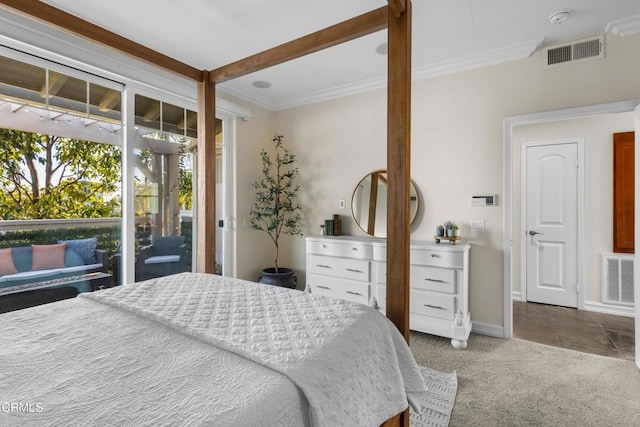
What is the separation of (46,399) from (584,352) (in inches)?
140

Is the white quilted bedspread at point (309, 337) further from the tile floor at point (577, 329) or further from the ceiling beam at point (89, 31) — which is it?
the tile floor at point (577, 329)

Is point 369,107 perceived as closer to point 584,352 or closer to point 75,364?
point 584,352

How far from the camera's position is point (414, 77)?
341 centimetres

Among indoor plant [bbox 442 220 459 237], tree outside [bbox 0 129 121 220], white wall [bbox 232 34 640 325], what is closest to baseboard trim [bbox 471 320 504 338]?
white wall [bbox 232 34 640 325]

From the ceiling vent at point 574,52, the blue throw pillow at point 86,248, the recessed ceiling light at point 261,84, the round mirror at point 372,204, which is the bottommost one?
the blue throw pillow at point 86,248

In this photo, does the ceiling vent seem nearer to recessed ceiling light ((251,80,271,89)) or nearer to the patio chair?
recessed ceiling light ((251,80,271,89))

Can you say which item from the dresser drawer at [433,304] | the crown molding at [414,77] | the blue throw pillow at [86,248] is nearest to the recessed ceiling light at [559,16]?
the crown molding at [414,77]

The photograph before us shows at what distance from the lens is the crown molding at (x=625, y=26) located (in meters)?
2.49

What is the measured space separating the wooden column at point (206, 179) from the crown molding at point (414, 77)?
1366mm

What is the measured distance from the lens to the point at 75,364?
3.03 ft

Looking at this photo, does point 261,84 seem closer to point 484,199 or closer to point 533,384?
point 484,199

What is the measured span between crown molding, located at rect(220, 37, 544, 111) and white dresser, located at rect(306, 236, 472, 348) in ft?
5.74

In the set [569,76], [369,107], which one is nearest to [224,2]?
[369,107]

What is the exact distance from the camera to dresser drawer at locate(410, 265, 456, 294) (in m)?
2.85
